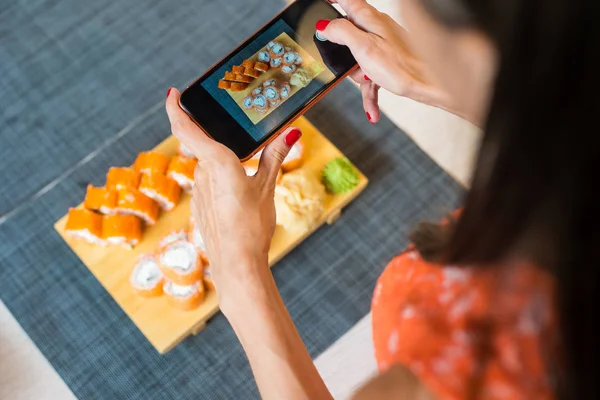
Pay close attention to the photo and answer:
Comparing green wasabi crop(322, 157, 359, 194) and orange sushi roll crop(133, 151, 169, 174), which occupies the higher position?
orange sushi roll crop(133, 151, 169, 174)

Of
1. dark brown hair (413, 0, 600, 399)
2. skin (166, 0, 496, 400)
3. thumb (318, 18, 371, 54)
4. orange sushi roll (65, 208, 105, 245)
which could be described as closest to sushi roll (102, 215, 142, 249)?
orange sushi roll (65, 208, 105, 245)

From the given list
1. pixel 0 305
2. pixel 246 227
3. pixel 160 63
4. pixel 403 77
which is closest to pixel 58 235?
pixel 0 305

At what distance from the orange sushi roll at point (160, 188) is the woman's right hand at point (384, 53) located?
38cm

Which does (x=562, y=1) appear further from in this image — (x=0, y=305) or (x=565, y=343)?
(x=0, y=305)

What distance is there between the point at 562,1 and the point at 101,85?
1.00 metres

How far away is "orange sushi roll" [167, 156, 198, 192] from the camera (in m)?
0.95

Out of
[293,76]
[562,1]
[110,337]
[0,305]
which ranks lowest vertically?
[110,337]

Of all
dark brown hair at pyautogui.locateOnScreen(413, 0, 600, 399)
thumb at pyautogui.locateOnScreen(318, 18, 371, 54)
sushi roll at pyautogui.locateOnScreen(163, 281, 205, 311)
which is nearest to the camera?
dark brown hair at pyautogui.locateOnScreen(413, 0, 600, 399)

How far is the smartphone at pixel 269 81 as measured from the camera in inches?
29.2

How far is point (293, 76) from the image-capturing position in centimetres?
77

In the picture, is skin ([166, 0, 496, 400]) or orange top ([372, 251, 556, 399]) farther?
skin ([166, 0, 496, 400])

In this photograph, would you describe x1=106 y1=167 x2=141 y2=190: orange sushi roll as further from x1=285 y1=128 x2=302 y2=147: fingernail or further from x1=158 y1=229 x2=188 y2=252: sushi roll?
x1=285 y1=128 x2=302 y2=147: fingernail

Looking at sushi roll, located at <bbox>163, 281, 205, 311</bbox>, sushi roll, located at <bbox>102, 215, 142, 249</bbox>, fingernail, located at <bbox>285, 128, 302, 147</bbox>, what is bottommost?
sushi roll, located at <bbox>163, 281, 205, 311</bbox>

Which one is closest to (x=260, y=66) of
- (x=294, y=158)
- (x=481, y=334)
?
(x=294, y=158)
